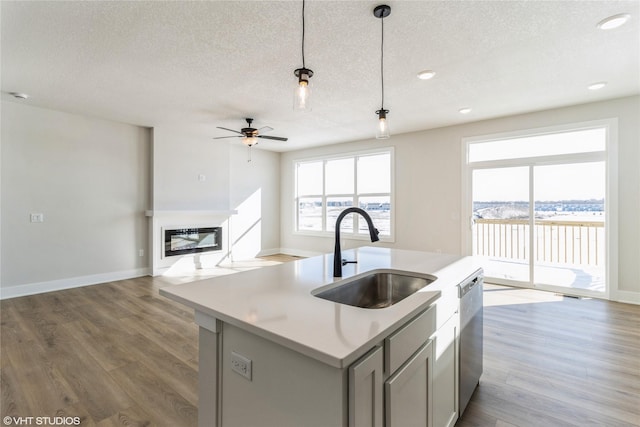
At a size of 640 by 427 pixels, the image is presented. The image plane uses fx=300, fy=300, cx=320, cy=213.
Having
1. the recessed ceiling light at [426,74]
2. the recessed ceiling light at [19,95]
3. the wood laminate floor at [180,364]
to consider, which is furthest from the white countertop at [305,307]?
the recessed ceiling light at [19,95]

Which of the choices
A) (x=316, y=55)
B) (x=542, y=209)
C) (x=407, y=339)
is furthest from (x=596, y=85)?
(x=407, y=339)

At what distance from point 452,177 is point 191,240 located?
16.3ft

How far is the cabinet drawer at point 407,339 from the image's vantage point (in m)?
1.02

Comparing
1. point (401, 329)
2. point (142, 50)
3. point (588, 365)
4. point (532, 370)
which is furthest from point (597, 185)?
point (142, 50)

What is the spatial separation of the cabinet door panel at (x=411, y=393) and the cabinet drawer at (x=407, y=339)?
0.04 m

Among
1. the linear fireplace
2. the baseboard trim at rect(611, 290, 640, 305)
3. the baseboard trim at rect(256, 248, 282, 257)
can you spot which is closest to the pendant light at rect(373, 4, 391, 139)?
the baseboard trim at rect(611, 290, 640, 305)

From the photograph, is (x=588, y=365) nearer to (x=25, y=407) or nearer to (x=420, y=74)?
(x=420, y=74)

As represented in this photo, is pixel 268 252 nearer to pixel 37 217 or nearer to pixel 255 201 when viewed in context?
pixel 255 201

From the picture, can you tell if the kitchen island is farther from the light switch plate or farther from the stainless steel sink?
the light switch plate

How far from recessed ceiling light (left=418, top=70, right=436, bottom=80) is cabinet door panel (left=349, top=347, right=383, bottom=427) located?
299cm

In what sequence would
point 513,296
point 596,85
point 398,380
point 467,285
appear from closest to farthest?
point 398,380 → point 467,285 → point 596,85 → point 513,296

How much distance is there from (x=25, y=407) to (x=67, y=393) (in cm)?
20

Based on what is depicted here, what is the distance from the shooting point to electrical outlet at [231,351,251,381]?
3.59 ft

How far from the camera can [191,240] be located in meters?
5.87
